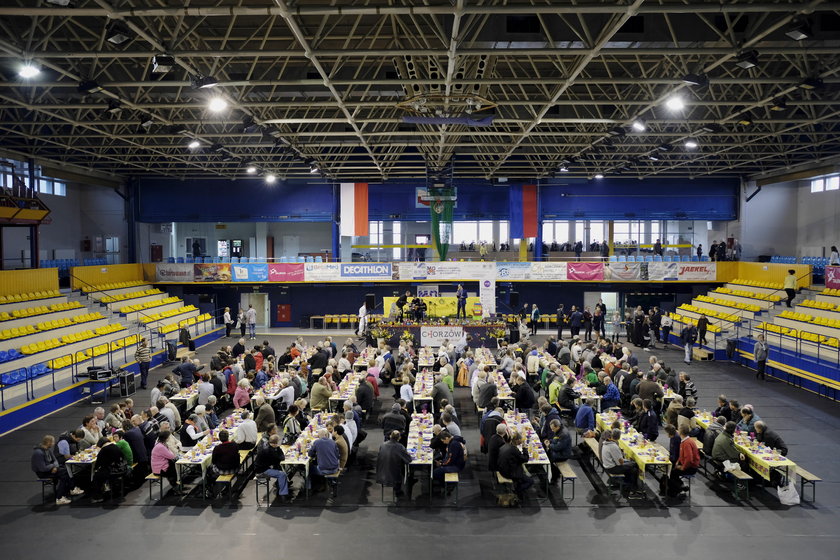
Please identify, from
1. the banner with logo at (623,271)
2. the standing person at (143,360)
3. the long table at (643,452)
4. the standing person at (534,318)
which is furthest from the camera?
the banner with logo at (623,271)

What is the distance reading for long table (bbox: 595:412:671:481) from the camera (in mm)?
10272

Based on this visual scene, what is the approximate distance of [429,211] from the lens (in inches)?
1369

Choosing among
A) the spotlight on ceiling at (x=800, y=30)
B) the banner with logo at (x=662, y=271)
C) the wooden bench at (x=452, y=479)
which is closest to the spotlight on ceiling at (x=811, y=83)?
the spotlight on ceiling at (x=800, y=30)

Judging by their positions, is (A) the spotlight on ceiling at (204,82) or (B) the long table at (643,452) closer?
(B) the long table at (643,452)

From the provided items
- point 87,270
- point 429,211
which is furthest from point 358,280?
point 87,270

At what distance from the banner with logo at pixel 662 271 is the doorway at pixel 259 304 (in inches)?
863

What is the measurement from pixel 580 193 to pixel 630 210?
128 inches

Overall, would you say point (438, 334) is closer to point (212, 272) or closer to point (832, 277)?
point (212, 272)

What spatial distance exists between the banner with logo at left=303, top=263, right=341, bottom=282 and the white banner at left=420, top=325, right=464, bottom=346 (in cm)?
882

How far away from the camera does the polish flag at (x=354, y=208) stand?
1253 inches

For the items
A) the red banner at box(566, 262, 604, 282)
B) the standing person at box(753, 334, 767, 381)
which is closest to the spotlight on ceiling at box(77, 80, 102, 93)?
the standing person at box(753, 334, 767, 381)

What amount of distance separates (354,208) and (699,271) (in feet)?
63.1

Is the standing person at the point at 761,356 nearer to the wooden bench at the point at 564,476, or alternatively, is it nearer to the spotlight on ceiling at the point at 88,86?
the wooden bench at the point at 564,476

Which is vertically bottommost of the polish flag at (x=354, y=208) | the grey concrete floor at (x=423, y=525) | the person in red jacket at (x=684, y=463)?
the grey concrete floor at (x=423, y=525)
